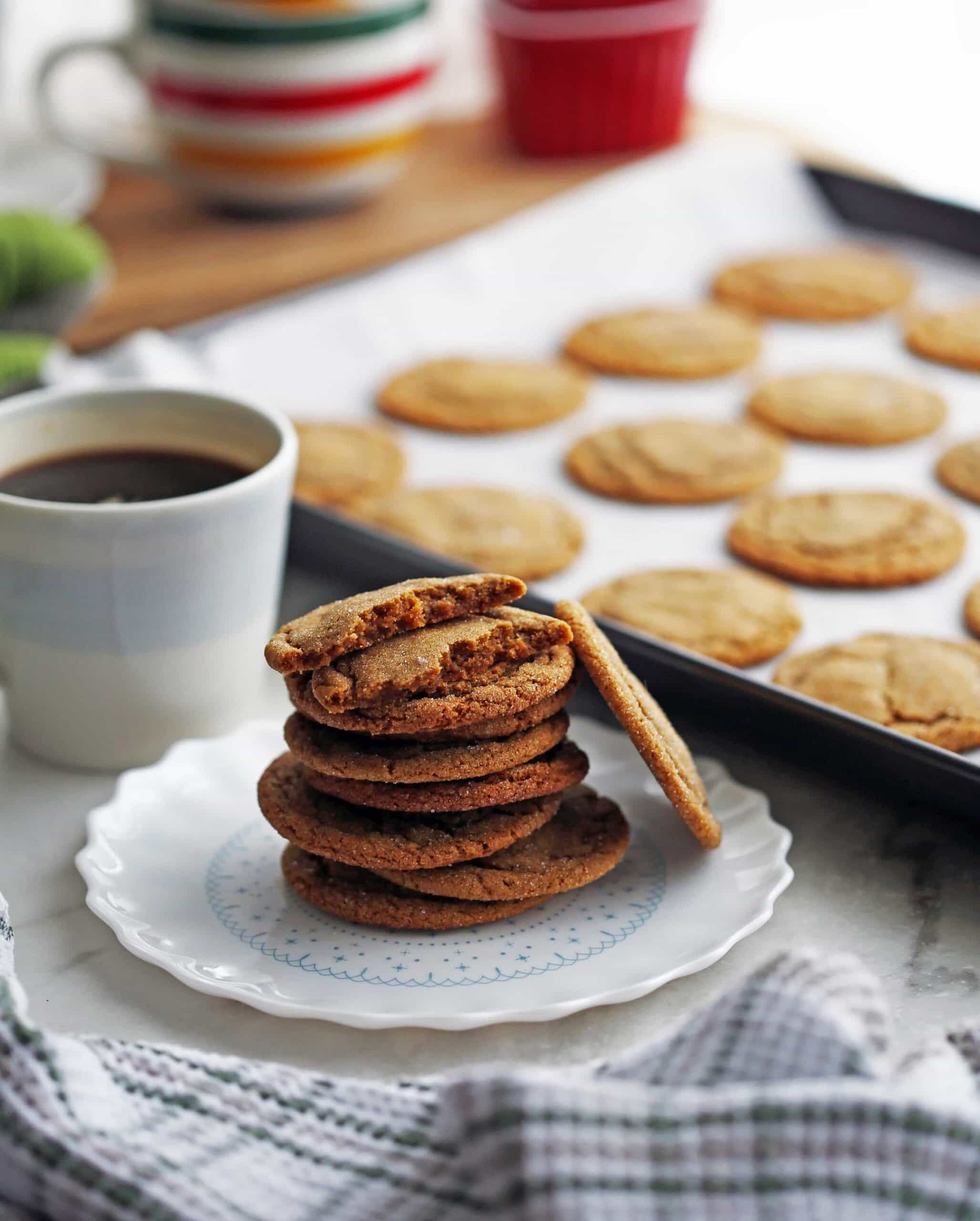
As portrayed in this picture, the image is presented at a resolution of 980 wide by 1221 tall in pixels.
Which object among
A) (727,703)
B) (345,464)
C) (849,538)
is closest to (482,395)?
(345,464)

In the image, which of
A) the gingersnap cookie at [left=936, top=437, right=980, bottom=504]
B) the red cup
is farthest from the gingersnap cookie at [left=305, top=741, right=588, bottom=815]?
the red cup

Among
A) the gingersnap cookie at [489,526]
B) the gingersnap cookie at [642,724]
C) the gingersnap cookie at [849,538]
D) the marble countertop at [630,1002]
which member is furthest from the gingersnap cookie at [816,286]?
the gingersnap cookie at [642,724]

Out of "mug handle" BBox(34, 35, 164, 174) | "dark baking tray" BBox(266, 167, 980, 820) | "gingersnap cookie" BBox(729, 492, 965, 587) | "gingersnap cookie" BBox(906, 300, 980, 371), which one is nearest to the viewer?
"dark baking tray" BBox(266, 167, 980, 820)

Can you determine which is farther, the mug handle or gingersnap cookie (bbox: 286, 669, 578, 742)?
the mug handle

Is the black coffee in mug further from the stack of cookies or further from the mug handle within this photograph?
the mug handle

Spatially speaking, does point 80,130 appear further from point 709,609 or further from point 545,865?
point 545,865

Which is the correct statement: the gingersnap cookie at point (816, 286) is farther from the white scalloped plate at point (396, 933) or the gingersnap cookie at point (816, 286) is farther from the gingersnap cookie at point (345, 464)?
the white scalloped plate at point (396, 933)
